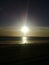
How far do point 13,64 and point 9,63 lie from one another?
46cm

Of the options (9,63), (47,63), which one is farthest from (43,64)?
(9,63)

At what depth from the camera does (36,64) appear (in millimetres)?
13070

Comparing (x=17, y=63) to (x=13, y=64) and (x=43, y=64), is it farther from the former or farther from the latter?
(x=43, y=64)

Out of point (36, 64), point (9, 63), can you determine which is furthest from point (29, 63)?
point (9, 63)

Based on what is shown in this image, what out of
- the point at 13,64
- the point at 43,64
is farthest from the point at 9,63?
the point at 43,64

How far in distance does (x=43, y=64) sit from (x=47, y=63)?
0.45 metres

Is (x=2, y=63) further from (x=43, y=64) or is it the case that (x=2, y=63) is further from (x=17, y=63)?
(x=43, y=64)

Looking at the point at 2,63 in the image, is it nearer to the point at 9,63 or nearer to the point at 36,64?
the point at 9,63

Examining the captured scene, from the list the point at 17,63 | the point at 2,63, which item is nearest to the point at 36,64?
the point at 17,63

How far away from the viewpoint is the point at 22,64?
41.9 ft

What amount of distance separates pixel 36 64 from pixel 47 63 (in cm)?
88

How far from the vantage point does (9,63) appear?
13.0 meters

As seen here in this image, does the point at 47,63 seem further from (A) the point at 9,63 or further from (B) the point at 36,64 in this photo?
(A) the point at 9,63

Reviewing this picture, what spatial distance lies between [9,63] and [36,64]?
1.94m
